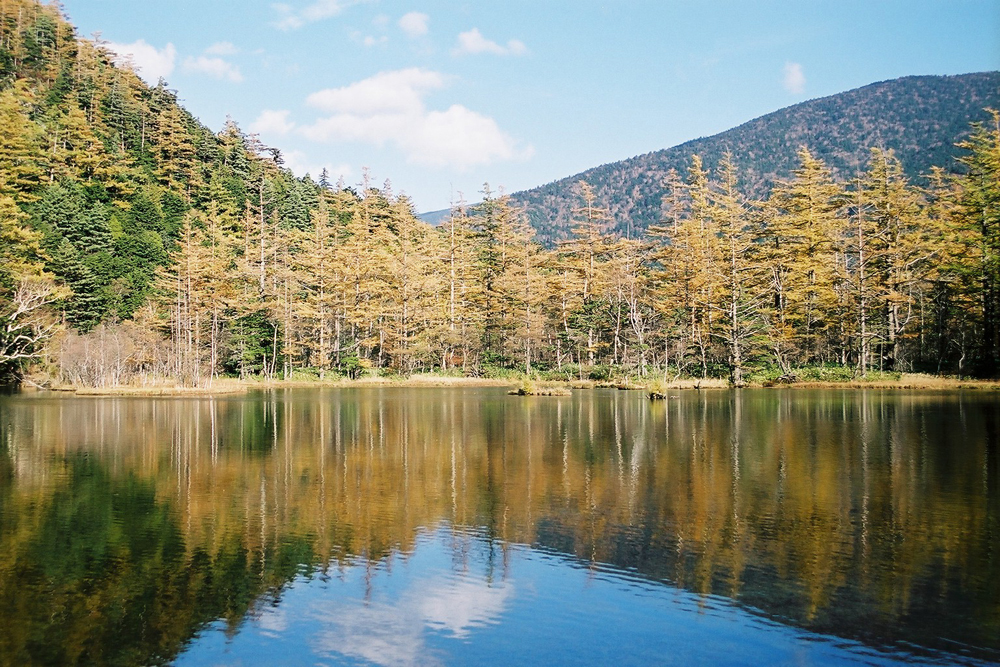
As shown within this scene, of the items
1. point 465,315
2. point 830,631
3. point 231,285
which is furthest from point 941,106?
point 830,631

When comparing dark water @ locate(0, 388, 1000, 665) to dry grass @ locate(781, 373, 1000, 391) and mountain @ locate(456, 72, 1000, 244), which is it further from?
mountain @ locate(456, 72, 1000, 244)

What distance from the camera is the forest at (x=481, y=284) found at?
3731 cm

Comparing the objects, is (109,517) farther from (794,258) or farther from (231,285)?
(794,258)

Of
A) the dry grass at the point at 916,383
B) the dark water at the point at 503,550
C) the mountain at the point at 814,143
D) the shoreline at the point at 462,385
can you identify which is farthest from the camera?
the mountain at the point at 814,143

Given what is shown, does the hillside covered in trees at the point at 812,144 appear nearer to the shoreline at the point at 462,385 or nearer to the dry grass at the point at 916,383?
the shoreline at the point at 462,385

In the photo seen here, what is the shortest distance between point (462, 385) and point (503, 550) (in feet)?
113

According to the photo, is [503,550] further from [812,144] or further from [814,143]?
[814,143]

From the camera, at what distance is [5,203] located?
36.3 m

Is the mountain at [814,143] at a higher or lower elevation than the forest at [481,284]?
higher

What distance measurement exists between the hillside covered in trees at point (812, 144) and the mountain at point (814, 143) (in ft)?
0.50

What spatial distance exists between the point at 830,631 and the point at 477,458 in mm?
9250

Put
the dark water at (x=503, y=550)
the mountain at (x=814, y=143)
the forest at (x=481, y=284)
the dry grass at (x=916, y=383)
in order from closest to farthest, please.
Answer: the dark water at (x=503, y=550) < the dry grass at (x=916, y=383) < the forest at (x=481, y=284) < the mountain at (x=814, y=143)

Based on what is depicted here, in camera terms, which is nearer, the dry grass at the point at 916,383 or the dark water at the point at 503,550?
the dark water at the point at 503,550

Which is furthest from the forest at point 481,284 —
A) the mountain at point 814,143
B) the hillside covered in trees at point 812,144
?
the mountain at point 814,143
